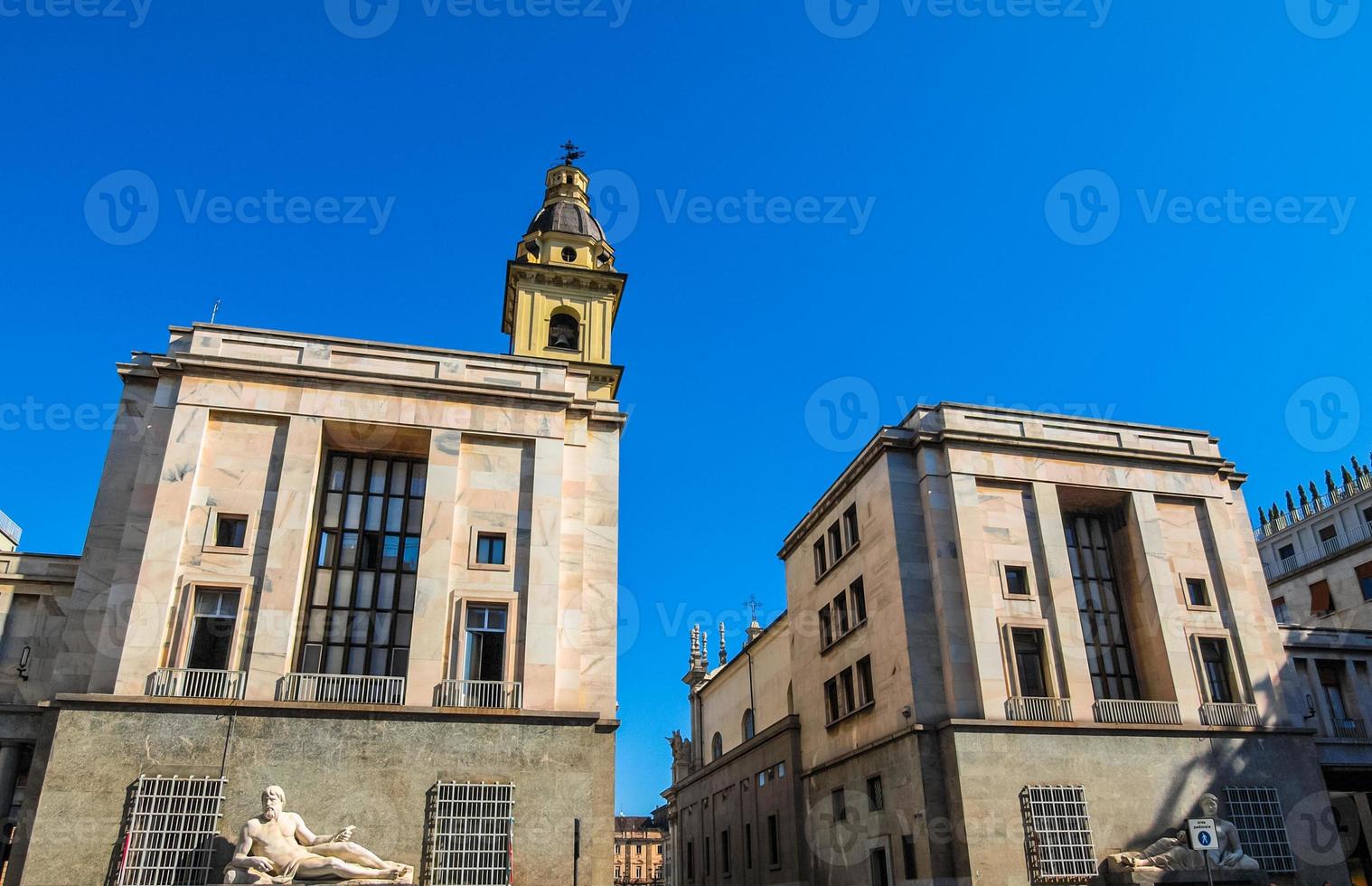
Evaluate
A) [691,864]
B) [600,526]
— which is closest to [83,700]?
[600,526]

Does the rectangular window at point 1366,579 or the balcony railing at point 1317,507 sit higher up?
the balcony railing at point 1317,507

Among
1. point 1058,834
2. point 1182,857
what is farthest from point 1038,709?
point 1182,857

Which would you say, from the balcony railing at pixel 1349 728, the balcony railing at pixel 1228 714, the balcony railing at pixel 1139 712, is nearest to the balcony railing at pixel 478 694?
the balcony railing at pixel 1139 712

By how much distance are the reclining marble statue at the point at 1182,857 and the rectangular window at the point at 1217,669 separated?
510 cm

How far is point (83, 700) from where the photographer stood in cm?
2300

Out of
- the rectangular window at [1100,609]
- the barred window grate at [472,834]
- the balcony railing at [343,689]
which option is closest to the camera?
the barred window grate at [472,834]

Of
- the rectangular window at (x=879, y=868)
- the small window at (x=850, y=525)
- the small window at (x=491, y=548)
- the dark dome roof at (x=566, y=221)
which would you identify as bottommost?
the rectangular window at (x=879, y=868)

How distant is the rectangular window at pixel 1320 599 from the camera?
50312mm

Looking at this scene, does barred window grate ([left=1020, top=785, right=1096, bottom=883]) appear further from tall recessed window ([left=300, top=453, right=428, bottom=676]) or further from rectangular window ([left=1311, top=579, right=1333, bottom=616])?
rectangular window ([left=1311, top=579, right=1333, bottom=616])

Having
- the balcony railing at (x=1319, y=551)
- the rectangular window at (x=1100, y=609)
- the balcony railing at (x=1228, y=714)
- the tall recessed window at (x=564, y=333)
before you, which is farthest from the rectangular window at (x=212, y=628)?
the balcony railing at (x=1319, y=551)

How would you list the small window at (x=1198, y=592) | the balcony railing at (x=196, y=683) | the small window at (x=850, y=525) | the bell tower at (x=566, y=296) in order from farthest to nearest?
the bell tower at (x=566, y=296) → the small window at (x=850, y=525) → the small window at (x=1198, y=592) → the balcony railing at (x=196, y=683)

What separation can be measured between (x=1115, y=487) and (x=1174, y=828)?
11.6m

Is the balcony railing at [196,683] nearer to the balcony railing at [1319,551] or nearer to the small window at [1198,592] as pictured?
the small window at [1198,592]

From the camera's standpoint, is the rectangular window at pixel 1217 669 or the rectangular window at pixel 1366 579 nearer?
the rectangular window at pixel 1217 669
